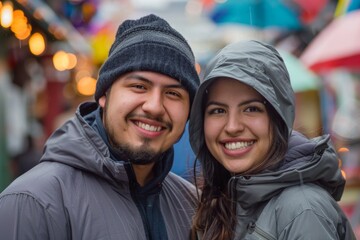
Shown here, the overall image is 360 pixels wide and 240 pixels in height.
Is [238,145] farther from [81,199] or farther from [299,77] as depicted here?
[299,77]

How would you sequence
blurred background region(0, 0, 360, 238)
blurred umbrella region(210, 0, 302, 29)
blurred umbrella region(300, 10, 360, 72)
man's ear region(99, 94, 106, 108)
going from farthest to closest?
blurred umbrella region(210, 0, 302, 29)
blurred background region(0, 0, 360, 238)
blurred umbrella region(300, 10, 360, 72)
man's ear region(99, 94, 106, 108)

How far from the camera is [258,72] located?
303 cm

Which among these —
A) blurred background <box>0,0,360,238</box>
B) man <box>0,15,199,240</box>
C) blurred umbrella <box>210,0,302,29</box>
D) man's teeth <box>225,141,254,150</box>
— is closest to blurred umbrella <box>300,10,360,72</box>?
blurred background <box>0,0,360,238</box>

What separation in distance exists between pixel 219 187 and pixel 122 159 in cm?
56

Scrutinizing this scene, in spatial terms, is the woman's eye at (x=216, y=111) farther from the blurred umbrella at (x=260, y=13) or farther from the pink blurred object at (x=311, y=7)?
the pink blurred object at (x=311, y=7)

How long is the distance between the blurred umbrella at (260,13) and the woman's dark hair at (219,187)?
24.1 ft

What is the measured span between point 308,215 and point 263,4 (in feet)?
27.4

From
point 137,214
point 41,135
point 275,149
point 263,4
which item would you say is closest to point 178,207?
point 137,214

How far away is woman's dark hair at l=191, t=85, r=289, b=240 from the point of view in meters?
3.13

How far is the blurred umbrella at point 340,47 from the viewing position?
6617 millimetres

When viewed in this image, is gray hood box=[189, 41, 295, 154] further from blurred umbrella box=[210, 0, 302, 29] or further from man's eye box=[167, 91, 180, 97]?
blurred umbrella box=[210, 0, 302, 29]

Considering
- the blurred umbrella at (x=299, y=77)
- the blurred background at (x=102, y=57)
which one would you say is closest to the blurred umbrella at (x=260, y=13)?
the blurred background at (x=102, y=57)

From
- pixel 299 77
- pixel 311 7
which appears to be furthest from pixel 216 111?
pixel 311 7

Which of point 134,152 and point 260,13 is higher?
point 260,13
